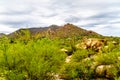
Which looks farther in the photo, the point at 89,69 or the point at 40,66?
the point at 89,69

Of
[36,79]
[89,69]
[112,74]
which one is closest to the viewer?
[36,79]

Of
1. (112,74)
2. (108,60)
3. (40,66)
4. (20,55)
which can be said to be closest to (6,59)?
(20,55)

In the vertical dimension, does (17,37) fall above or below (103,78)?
above

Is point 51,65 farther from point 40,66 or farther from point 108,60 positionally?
point 108,60

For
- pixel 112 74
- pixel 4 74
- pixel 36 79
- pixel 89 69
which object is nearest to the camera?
pixel 4 74

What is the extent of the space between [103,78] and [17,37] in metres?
9.07

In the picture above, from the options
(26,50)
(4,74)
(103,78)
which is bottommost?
(103,78)

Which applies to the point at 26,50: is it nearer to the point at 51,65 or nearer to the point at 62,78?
the point at 51,65

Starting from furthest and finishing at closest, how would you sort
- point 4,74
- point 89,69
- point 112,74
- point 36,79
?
point 89,69 → point 112,74 → point 36,79 → point 4,74

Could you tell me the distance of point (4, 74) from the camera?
1908 cm

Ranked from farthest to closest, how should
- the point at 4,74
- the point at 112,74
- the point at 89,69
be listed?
the point at 89,69 < the point at 112,74 < the point at 4,74

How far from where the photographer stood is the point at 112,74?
2548cm

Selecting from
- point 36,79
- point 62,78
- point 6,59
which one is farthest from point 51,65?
point 62,78

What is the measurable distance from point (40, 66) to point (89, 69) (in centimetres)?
871
